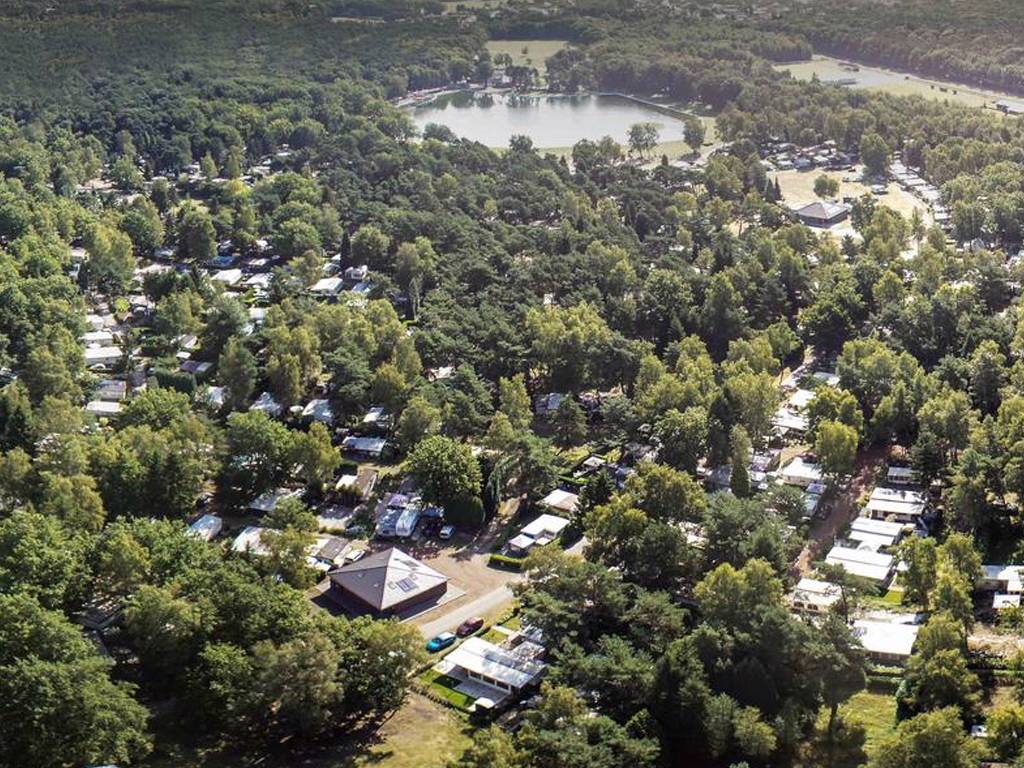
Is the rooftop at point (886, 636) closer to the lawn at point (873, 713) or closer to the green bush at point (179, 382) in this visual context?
the lawn at point (873, 713)

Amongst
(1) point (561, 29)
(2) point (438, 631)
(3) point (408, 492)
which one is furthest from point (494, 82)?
(2) point (438, 631)

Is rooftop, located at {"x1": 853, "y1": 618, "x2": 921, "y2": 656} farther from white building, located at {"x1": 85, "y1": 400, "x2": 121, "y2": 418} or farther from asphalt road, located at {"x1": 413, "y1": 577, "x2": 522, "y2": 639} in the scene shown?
white building, located at {"x1": 85, "y1": 400, "x2": 121, "y2": 418}

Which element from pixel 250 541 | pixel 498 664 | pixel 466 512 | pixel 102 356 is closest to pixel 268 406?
pixel 102 356

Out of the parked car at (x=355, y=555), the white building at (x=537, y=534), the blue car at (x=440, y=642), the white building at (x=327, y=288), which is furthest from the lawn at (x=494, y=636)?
the white building at (x=327, y=288)

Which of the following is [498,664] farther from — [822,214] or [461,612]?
[822,214]

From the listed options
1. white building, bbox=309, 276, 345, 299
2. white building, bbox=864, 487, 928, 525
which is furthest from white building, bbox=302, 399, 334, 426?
white building, bbox=864, 487, 928, 525

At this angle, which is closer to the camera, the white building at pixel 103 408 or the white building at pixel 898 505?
the white building at pixel 898 505
